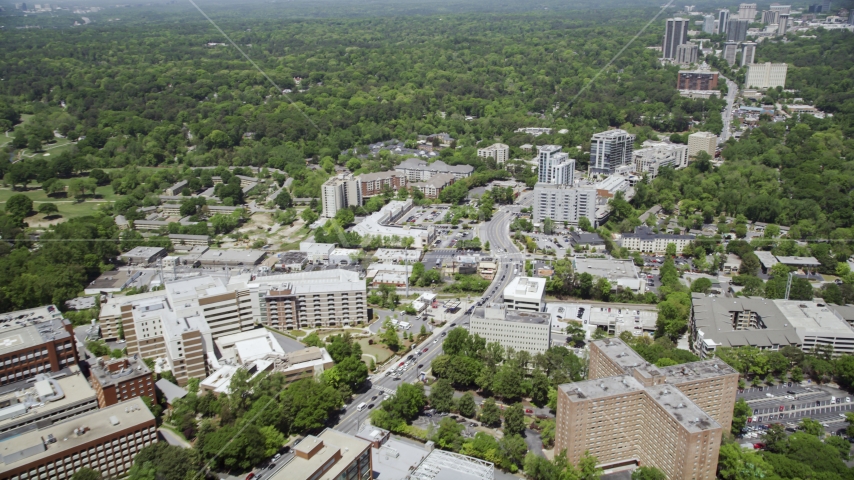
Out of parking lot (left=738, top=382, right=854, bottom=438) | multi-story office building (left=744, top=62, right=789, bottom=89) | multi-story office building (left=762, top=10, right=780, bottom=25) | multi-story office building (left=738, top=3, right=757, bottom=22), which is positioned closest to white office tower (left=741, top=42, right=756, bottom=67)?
multi-story office building (left=744, top=62, right=789, bottom=89)

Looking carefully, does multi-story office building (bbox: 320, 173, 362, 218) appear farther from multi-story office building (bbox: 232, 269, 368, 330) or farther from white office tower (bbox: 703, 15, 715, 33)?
white office tower (bbox: 703, 15, 715, 33)

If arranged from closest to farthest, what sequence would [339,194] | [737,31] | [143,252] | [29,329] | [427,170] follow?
[29,329]
[143,252]
[339,194]
[427,170]
[737,31]

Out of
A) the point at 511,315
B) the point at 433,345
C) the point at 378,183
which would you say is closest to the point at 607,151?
the point at 378,183

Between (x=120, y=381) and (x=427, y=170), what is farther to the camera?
(x=427, y=170)

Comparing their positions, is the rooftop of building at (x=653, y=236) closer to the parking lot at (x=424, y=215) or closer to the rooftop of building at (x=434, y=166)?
the parking lot at (x=424, y=215)

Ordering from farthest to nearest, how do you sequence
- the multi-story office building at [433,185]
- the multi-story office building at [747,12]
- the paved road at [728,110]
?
the multi-story office building at [747,12], the paved road at [728,110], the multi-story office building at [433,185]

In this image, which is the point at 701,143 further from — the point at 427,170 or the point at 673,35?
the point at 673,35

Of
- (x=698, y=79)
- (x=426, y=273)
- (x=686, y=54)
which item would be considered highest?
(x=686, y=54)

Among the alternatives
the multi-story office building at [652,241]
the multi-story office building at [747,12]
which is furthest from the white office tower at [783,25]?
the multi-story office building at [652,241]
